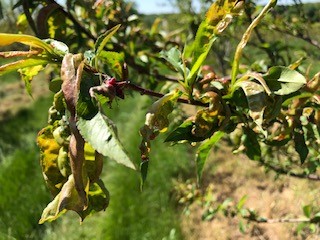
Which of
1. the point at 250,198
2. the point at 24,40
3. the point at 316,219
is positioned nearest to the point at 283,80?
the point at 24,40

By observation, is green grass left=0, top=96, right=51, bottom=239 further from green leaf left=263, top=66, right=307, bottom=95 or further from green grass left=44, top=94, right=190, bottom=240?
green leaf left=263, top=66, right=307, bottom=95

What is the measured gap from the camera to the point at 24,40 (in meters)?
0.58

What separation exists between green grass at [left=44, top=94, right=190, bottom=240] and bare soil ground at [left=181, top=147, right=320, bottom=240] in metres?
0.23

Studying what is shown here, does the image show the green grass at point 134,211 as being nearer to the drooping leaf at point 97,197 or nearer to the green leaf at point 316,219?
the green leaf at point 316,219

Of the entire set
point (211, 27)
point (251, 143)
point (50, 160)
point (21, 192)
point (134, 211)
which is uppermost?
point (211, 27)

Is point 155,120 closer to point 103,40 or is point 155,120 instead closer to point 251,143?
point 103,40

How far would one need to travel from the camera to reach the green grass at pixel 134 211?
11.0 ft

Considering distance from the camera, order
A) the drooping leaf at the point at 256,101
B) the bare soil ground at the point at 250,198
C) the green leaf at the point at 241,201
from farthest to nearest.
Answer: the bare soil ground at the point at 250,198, the green leaf at the point at 241,201, the drooping leaf at the point at 256,101

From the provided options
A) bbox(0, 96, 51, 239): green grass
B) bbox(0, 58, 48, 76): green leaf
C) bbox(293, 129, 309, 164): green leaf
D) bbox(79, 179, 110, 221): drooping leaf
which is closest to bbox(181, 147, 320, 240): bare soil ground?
bbox(0, 96, 51, 239): green grass

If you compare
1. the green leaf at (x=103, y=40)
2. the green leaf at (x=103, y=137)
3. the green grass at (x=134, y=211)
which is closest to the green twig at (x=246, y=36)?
the green leaf at (x=103, y=40)

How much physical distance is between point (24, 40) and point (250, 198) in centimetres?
360

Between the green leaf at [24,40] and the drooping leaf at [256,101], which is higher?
the green leaf at [24,40]

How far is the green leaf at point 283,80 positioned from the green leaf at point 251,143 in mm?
180

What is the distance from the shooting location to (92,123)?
50 centimetres
